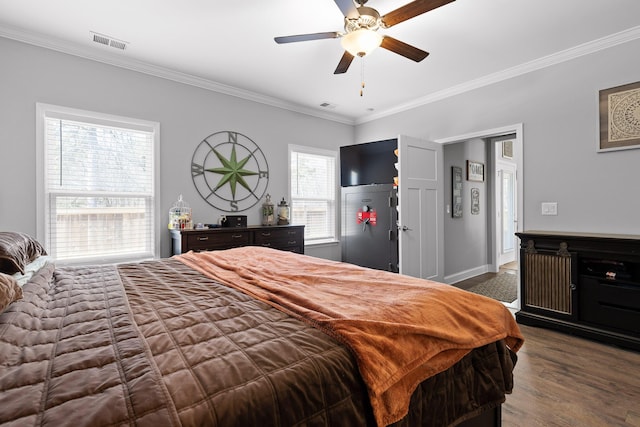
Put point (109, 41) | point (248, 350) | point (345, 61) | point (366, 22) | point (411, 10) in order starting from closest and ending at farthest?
1. point (248, 350)
2. point (411, 10)
3. point (366, 22)
4. point (345, 61)
5. point (109, 41)

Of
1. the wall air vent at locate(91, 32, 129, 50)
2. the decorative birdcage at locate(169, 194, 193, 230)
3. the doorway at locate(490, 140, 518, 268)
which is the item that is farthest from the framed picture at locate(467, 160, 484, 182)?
the wall air vent at locate(91, 32, 129, 50)

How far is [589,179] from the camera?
307 centimetres

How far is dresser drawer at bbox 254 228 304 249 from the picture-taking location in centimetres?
390

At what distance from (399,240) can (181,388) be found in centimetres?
343

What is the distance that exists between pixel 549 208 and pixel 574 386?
1.92 m

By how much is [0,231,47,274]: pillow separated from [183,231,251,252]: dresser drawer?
145cm

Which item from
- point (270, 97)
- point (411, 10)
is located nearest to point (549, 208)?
point (411, 10)

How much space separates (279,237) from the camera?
409 cm

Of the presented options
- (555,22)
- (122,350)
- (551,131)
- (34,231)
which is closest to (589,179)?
(551,131)

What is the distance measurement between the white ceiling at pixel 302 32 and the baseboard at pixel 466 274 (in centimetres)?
278

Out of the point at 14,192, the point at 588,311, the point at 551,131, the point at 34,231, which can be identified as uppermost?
the point at 551,131

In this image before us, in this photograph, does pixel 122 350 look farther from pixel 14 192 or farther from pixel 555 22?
pixel 555 22

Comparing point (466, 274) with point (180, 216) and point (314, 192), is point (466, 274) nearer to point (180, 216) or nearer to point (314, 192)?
point (314, 192)

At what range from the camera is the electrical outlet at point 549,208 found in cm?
328
